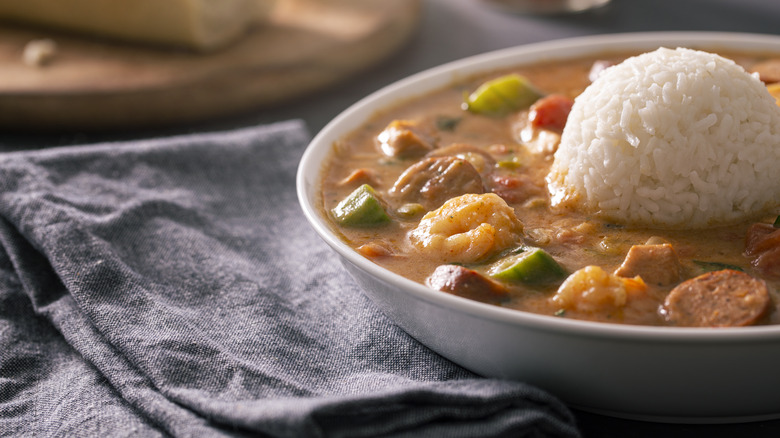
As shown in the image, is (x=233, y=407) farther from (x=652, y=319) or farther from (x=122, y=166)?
(x=122, y=166)

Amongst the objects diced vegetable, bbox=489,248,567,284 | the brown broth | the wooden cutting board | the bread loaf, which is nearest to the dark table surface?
the wooden cutting board

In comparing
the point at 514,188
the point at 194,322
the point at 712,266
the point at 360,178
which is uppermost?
the point at 712,266

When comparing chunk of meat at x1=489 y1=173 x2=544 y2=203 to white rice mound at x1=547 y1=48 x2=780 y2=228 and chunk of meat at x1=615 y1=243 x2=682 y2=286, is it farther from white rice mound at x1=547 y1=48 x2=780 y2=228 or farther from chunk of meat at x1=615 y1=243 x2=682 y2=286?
chunk of meat at x1=615 y1=243 x2=682 y2=286

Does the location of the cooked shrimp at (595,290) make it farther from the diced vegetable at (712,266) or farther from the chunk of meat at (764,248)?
the chunk of meat at (764,248)

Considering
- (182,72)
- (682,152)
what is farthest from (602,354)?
(182,72)

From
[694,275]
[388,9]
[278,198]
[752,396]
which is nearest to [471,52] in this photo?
[388,9]

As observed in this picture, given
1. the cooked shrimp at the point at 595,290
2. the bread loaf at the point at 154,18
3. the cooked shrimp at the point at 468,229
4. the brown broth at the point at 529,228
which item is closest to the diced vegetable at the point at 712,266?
the brown broth at the point at 529,228

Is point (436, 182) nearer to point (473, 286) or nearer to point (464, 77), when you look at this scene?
point (473, 286)
